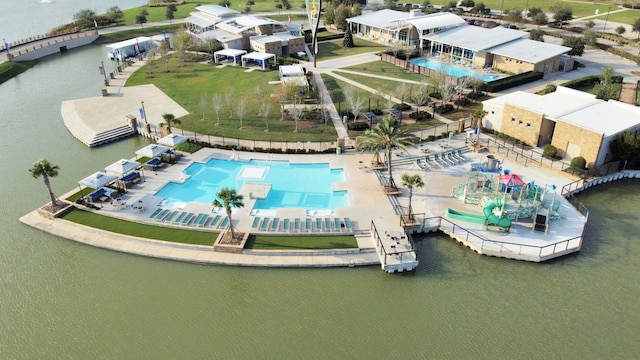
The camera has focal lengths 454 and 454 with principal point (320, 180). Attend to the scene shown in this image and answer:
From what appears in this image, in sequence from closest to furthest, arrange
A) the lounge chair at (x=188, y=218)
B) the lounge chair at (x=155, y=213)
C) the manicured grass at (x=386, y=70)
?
the lounge chair at (x=188, y=218) → the lounge chair at (x=155, y=213) → the manicured grass at (x=386, y=70)

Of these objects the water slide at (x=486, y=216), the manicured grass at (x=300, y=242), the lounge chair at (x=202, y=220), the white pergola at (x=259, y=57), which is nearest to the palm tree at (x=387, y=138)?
the water slide at (x=486, y=216)

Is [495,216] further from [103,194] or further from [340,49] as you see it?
[340,49]

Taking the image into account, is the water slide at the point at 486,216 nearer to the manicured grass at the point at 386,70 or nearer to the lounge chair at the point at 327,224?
the lounge chair at the point at 327,224

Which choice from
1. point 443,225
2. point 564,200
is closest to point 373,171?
point 443,225

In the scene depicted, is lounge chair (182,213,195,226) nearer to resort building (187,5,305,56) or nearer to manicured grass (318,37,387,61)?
resort building (187,5,305,56)

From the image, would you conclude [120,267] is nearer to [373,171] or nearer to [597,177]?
Answer: [373,171]
